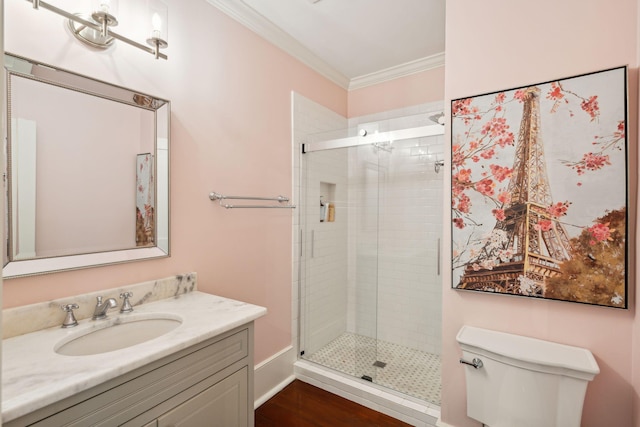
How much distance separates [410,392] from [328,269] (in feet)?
3.72

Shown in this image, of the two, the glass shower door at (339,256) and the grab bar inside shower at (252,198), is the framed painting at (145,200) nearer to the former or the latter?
the grab bar inside shower at (252,198)

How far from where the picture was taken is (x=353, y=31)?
2447 mm

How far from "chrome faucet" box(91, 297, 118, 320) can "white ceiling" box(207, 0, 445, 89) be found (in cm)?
176

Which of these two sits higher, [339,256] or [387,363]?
[339,256]

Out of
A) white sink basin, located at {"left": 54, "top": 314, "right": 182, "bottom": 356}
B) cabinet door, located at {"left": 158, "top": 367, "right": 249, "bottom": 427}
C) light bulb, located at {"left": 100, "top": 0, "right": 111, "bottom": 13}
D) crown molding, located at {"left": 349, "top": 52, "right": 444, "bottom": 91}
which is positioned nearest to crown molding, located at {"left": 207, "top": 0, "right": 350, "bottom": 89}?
crown molding, located at {"left": 349, "top": 52, "right": 444, "bottom": 91}

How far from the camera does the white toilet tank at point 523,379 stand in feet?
4.66

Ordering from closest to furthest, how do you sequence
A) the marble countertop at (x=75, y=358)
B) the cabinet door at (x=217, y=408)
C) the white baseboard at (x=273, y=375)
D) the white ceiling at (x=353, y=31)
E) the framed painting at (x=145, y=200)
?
the marble countertop at (x=75, y=358) → the cabinet door at (x=217, y=408) → the framed painting at (x=145, y=200) → the white ceiling at (x=353, y=31) → the white baseboard at (x=273, y=375)

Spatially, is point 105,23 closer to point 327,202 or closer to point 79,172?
point 79,172

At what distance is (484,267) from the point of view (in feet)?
5.66

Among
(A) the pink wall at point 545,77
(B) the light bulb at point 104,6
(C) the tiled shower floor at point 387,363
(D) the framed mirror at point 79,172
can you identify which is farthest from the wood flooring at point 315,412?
(B) the light bulb at point 104,6

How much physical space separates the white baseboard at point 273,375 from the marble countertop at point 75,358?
0.93 meters

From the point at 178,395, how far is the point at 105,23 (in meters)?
1.52

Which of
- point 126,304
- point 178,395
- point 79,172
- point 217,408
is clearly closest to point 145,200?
point 79,172

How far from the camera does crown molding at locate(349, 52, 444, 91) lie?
2827 millimetres
